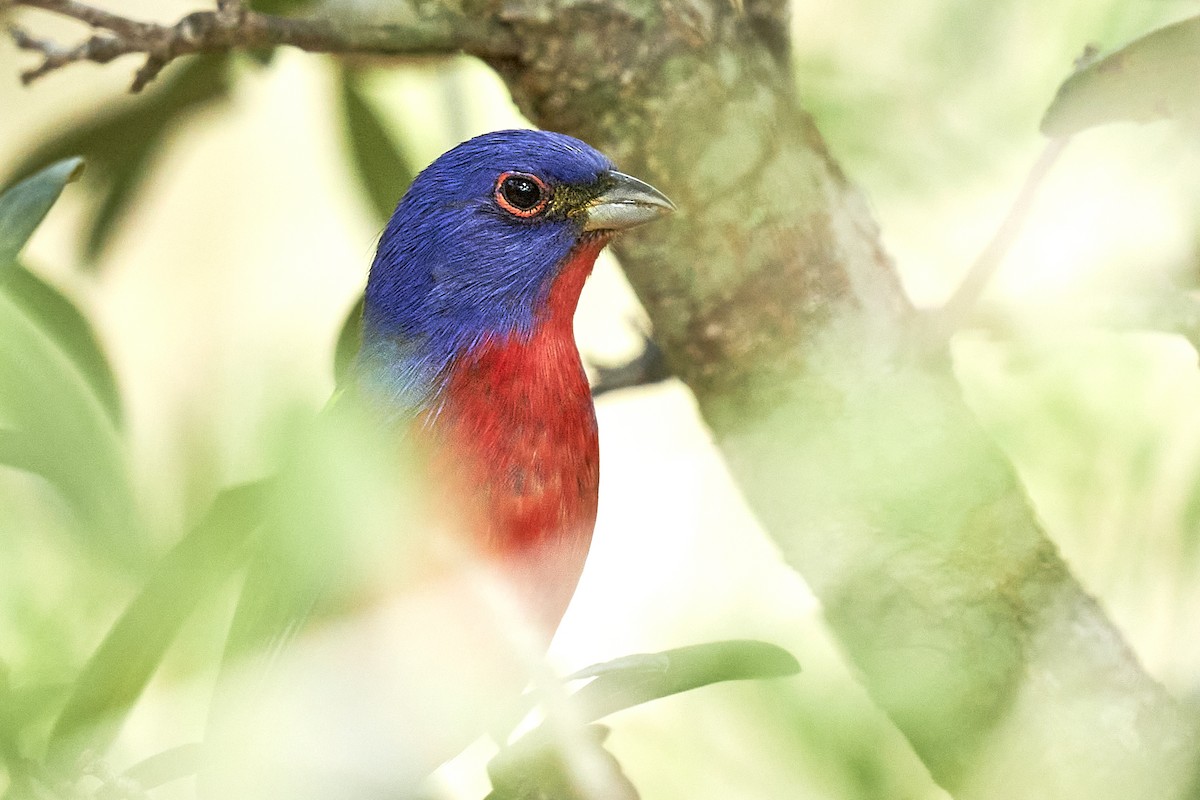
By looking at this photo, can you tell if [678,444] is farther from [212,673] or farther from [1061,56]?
[212,673]

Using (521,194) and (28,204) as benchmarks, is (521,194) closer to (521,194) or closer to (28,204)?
(521,194)

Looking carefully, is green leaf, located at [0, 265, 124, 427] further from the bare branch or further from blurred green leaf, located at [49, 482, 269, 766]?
the bare branch

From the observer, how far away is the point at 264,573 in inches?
27.4

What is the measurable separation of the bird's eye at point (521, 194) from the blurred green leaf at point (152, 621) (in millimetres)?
943

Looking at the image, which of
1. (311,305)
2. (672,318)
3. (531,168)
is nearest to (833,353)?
(672,318)

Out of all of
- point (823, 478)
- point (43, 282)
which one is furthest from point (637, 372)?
point (43, 282)

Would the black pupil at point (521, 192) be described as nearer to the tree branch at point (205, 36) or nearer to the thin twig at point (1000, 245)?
the tree branch at point (205, 36)

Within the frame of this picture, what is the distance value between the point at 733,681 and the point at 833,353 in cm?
70

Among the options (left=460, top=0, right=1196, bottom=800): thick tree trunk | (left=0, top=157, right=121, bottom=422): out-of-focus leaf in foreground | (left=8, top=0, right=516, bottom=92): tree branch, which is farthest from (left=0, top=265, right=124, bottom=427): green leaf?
(left=460, top=0, right=1196, bottom=800): thick tree trunk

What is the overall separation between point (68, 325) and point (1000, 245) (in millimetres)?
679

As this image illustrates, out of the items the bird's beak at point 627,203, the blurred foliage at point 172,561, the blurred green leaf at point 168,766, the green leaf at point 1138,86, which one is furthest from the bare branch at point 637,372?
the blurred green leaf at point 168,766

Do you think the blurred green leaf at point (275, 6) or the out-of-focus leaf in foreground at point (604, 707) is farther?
the blurred green leaf at point (275, 6)

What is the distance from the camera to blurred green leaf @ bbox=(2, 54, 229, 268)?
1.56m

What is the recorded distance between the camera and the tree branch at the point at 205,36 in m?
1.12
